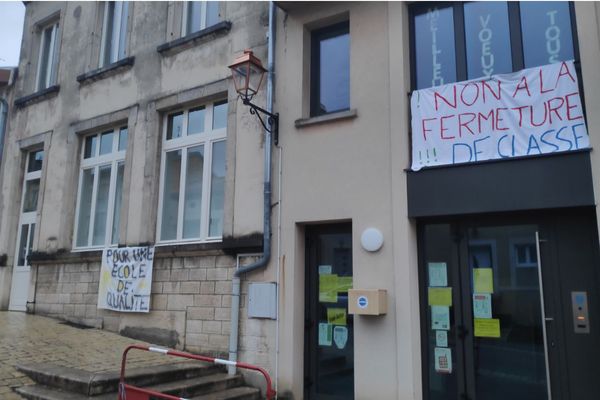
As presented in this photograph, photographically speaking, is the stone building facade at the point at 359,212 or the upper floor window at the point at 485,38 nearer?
the stone building facade at the point at 359,212

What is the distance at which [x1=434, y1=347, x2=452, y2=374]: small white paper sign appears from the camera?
5.95m

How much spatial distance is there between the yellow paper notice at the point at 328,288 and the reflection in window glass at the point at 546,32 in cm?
359

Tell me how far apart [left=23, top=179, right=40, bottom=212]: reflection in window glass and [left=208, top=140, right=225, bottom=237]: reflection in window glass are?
5584 millimetres

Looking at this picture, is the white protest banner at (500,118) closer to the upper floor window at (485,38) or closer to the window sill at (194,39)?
the upper floor window at (485,38)

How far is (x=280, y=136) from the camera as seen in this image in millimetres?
7395

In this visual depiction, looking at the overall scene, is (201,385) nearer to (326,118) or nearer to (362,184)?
Answer: (362,184)

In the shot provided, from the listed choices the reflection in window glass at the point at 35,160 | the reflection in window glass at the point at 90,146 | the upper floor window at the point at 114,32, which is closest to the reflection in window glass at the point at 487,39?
the upper floor window at the point at 114,32

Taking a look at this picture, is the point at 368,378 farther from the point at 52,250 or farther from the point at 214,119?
the point at 52,250

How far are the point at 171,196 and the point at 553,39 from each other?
626 centimetres

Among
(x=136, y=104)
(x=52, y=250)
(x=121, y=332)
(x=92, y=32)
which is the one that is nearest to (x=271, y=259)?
(x=121, y=332)

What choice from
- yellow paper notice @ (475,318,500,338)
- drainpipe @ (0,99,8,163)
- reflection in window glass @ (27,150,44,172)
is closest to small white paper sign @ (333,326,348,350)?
yellow paper notice @ (475,318,500,338)

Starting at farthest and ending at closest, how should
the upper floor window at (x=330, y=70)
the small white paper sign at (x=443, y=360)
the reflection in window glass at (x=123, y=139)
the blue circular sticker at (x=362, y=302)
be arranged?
the reflection in window glass at (x=123, y=139) < the upper floor window at (x=330, y=70) < the blue circular sticker at (x=362, y=302) < the small white paper sign at (x=443, y=360)

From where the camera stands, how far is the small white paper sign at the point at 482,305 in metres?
5.81

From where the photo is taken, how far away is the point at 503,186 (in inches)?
226
